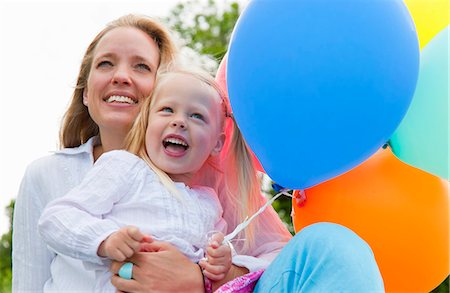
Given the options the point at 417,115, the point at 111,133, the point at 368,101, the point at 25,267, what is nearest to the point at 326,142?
the point at 368,101

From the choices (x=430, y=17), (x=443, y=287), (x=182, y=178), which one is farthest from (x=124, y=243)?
(x=443, y=287)

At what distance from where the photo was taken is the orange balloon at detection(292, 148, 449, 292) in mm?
2359

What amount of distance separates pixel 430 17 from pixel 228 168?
813mm

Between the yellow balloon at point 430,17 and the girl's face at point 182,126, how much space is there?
2.22 ft

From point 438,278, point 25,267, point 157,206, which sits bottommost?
point 25,267

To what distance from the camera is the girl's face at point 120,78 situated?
271 centimetres

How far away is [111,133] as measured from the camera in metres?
2.76

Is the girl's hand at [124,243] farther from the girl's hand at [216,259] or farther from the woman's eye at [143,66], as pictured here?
the woman's eye at [143,66]

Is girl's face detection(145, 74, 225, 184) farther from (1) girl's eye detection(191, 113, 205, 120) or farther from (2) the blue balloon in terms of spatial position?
(2) the blue balloon

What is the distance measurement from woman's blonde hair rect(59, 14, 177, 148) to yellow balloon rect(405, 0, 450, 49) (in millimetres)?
876

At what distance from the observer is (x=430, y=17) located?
249 centimetres

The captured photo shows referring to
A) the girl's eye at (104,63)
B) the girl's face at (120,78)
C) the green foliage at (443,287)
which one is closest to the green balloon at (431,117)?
the girl's face at (120,78)

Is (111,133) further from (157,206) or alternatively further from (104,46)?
(157,206)

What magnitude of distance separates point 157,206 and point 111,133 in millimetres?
488
